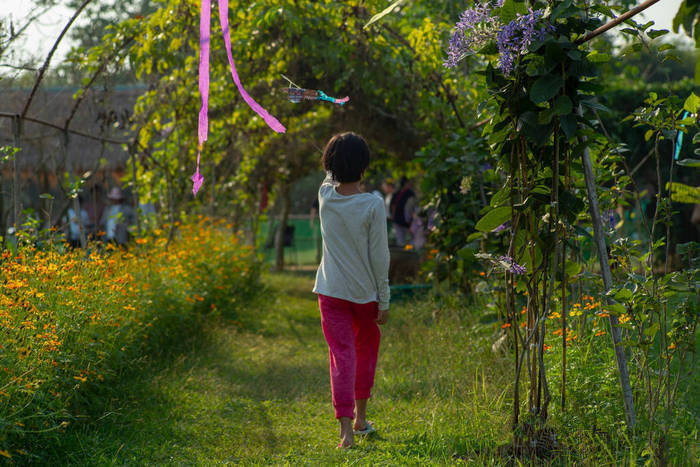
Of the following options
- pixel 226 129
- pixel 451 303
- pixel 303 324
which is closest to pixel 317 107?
pixel 226 129

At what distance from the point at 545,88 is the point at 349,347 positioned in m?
1.55

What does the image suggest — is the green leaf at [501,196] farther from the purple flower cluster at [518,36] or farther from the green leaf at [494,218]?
the purple flower cluster at [518,36]

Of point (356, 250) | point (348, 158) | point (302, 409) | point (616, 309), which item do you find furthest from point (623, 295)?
point (302, 409)

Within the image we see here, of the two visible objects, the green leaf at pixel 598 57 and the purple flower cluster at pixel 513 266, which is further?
the purple flower cluster at pixel 513 266

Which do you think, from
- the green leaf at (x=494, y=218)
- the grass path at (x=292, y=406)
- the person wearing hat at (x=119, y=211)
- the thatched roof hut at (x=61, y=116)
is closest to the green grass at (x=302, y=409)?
the grass path at (x=292, y=406)

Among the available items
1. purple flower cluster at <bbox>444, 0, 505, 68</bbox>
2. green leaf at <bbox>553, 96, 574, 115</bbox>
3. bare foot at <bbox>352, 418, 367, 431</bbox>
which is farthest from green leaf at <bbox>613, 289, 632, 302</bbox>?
bare foot at <bbox>352, 418, 367, 431</bbox>

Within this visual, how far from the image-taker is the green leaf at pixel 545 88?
2324mm

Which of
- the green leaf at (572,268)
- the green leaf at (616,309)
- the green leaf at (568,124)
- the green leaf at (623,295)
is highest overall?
the green leaf at (568,124)

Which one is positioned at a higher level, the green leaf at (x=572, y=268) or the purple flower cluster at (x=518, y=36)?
the purple flower cluster at (x=518, y=36)

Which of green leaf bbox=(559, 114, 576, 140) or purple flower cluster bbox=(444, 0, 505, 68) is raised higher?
purple flower cluster bbox=(444, 0, 505, 68)

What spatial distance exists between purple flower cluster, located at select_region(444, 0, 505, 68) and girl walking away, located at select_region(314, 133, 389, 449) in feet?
2.84

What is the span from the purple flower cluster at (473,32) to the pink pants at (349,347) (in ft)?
4.37

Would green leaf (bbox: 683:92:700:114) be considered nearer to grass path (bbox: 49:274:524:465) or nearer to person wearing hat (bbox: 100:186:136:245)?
grass path (bbox: 49:274:524:465)

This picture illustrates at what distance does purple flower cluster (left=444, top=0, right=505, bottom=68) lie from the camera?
A: 7.99ft
